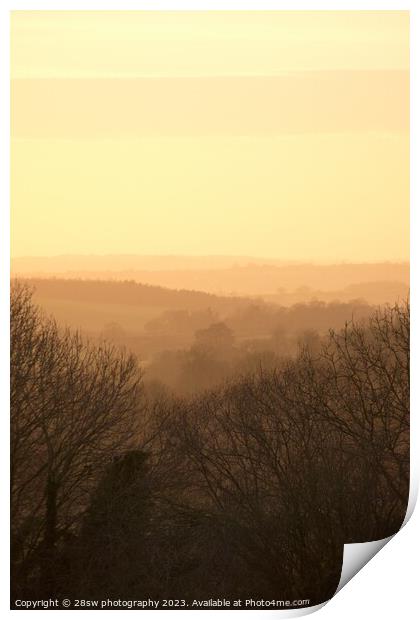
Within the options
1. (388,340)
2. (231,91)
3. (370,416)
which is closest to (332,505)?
(370,416)

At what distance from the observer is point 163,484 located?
16.1 ft

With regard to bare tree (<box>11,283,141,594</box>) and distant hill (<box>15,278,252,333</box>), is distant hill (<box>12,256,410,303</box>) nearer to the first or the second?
distant hill (<box>15,278,252,333</box>)

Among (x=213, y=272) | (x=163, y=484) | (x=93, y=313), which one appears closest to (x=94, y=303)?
(x=93, y=313)

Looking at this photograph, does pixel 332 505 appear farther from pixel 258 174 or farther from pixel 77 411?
pixel 258 174

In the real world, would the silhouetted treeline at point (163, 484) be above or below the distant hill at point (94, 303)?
below

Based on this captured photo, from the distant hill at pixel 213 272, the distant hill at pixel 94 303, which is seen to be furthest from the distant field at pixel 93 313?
A: the distant hill at pixel 213 272

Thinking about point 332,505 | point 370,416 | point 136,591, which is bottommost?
point 136,591

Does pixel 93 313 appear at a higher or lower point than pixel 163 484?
higher

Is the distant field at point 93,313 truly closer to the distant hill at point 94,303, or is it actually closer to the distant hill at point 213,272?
the distant hill at point 94,303

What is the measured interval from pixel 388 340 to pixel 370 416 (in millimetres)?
393

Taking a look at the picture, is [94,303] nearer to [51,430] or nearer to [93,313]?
[93,313]

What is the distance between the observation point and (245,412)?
4961 millimetres

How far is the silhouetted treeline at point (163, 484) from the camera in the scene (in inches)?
192

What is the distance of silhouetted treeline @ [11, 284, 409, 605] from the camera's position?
16.0 feet
